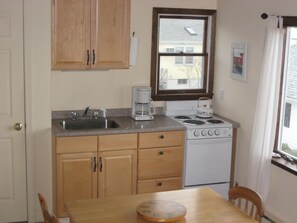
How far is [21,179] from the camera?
4.93m

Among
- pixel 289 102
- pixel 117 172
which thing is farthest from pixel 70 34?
pixel 289 102

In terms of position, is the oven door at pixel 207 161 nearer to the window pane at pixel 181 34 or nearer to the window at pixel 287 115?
the window at pixel 287 115

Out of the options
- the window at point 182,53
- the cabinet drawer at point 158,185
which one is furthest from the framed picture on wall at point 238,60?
the cabinet drawer at point 158,185

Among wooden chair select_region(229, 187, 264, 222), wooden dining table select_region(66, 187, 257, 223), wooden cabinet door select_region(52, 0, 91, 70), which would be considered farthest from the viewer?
wooden cabinet door select_region(52, 0, 91, 70)

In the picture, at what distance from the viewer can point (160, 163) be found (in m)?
5.15

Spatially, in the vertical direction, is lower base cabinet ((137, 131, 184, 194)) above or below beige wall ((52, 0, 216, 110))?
below

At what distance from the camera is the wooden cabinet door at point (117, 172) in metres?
4.94

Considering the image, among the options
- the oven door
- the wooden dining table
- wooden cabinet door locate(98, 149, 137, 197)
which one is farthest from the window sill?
Result: wooden cabinet door locate(98, 149, 137, 197)

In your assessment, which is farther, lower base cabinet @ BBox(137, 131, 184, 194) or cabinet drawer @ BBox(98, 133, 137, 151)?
lower base cabinet @ BBox(137, 131, 184, 194)

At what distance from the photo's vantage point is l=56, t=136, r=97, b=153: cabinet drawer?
4.75m

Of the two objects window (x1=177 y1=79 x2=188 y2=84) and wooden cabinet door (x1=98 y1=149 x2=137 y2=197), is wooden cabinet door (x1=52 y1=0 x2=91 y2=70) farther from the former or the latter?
window (x1=177 y1=79 x2=188 y2=84)

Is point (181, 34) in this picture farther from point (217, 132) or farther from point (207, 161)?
point (207, 161)

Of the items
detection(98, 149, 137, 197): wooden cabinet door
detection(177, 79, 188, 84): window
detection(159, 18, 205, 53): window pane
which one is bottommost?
detection(98, 149, 137, 197): wooden cabinet door

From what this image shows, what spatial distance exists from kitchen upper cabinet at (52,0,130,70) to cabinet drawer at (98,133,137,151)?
2.40 ft
